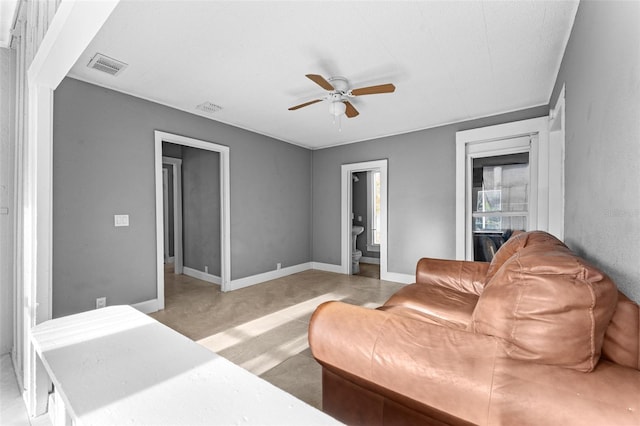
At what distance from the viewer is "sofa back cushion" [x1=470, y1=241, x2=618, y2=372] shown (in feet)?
2.59

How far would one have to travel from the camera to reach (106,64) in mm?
2492

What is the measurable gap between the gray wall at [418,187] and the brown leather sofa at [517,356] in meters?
3.43

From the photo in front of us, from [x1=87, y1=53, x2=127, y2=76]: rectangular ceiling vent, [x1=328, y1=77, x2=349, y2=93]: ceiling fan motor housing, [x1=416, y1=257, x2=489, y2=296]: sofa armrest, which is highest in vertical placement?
[x1=87, y1=53, x2=127, y2=76]: rectangular ceiling vent

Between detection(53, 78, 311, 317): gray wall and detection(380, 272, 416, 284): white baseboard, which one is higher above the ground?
detection(53, 78, 311, 317): gray wall

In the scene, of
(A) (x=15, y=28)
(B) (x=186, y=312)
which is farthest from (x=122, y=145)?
(B) (x=186, y=312)

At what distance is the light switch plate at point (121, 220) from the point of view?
2.99 m

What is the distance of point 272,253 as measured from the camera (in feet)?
15.9

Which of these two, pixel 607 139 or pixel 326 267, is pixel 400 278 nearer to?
pixel 326 267

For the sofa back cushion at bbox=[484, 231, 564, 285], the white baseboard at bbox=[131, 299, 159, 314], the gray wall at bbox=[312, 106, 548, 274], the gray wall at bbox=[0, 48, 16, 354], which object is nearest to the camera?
the sofa back cushion at bbox=[484, 231, 564, 285]

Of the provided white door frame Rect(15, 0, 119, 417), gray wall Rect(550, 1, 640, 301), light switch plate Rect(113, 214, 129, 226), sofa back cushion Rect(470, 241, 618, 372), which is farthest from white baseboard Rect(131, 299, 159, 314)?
gray wall Rect(550, 1, 640, 301)

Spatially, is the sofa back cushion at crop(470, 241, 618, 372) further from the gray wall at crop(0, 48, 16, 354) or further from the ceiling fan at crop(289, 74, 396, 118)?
the gray wall at crop(0, 48, 16, 354)

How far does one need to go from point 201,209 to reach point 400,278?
3619 millimetres

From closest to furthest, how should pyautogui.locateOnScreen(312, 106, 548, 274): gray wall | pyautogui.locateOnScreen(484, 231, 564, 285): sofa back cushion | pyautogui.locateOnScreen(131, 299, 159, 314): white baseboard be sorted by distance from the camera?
pyautogui.locateOnScreen(484, 231, 564, 285): sofa back cushion, pyautogui.locateOnScreen(131, 299, 159, 314): white baseboard, pyautogui.locateOnScreen(312, 106, 548, 274): gray wall

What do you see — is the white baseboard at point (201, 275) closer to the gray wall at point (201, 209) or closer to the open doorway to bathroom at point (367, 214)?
the gray wall at point (201, 209)
